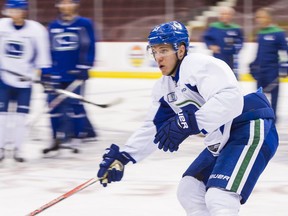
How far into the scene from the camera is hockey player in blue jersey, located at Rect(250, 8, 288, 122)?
835 centimetres

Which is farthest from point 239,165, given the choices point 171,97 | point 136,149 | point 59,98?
point 59,98

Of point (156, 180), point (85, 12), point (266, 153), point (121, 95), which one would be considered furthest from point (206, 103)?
point (85, 12)

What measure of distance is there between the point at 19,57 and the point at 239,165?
3453mm

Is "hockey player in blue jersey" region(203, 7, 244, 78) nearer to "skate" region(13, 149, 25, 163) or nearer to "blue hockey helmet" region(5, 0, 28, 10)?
"blue hockey helmet" region(5, 0, 28, 10)

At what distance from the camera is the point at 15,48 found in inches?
253

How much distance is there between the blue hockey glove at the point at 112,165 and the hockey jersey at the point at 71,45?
3.56 meters

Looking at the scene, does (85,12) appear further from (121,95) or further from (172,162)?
(172,162)

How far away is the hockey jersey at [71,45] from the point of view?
713 cm

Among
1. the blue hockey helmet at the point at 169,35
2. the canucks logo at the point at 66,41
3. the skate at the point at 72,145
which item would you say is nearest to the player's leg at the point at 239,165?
the blue hockey helmet at the point at 169,35

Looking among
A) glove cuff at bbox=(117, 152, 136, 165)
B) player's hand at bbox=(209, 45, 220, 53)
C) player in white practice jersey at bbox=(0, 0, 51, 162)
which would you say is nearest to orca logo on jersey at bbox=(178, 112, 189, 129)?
glove cuff at bbox=(117, 152, 136, 165)

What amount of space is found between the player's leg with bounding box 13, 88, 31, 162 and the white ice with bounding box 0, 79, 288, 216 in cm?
13

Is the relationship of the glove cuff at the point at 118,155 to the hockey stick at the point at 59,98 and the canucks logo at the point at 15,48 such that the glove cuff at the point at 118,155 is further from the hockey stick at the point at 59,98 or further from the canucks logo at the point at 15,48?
the hockey stick at the point at 59,98

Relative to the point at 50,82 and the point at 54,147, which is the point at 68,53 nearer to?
the point at 50,82

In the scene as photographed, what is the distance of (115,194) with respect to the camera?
527cm
